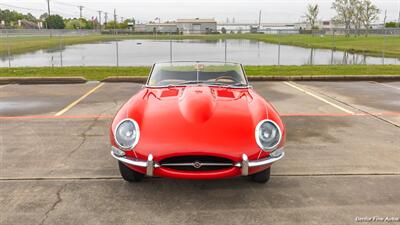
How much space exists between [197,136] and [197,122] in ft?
0.70

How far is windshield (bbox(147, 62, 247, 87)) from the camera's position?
5035 millimetres

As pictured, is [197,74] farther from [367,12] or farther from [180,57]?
[367,12]

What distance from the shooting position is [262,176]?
400cm

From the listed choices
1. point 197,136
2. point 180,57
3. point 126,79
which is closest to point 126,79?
point 126,79

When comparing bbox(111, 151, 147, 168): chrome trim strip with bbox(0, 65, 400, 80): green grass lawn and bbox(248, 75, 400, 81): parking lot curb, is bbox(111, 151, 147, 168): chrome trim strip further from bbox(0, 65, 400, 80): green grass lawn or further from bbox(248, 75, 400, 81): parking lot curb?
bbox(0, 65, 400, 80): green grass lawn

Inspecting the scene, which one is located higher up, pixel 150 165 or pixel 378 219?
pixel 150 165

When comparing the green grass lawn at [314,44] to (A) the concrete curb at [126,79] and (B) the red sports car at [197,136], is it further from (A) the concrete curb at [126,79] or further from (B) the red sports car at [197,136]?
(B) the red sports car at [197,136]

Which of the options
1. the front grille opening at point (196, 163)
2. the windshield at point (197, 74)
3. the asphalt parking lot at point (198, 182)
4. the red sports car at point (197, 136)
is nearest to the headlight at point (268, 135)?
the red sports car at point (197, 136)

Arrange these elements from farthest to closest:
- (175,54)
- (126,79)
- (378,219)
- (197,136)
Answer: (175,54) → (126,79) → (197,136) → (378,219)

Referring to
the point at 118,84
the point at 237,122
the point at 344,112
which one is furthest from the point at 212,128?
the point at 118,84

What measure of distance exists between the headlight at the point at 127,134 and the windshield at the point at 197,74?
4.28 ft

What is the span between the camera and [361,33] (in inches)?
2702

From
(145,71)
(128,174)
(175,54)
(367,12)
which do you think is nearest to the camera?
(128,174)

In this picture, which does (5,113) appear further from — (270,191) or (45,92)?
(270,191)
